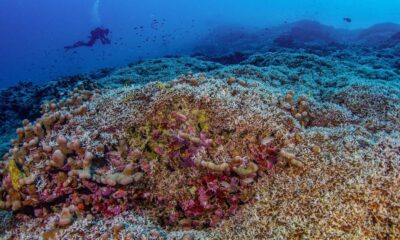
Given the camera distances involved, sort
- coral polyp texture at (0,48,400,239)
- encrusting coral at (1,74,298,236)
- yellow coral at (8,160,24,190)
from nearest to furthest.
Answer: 1. coral polyp texture at (0,48,400,239)
2. encrusting coral at (1,74,298,236)
3. yellow coral at (8,160,24,190)

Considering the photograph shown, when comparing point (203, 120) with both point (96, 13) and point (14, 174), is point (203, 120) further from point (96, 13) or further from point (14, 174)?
point (96, 13)

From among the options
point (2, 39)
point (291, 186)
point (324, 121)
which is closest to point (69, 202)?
point (291, 186)

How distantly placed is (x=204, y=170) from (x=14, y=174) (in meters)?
2.56

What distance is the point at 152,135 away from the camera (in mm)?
3871

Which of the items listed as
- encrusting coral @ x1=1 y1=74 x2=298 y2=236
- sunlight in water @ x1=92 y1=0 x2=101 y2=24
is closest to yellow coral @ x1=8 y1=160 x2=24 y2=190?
encrusting coral @ x1=1 y1=74 x2=298 y2=236

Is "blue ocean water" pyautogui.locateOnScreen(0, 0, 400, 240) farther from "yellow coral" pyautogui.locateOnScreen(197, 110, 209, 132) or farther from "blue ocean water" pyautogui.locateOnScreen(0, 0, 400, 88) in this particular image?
"blue ocean water" pyautogui.locateOnScreen(0, 0, 400, 88)

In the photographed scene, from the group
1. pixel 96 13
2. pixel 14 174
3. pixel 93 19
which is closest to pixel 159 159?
pixel 14 174

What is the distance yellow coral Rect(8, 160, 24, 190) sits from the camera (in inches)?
137

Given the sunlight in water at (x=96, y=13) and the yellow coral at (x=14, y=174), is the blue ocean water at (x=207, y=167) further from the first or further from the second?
the sunlight in water at (x=96, y=13)

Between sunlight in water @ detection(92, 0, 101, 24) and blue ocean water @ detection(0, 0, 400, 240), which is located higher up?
sunlight in water @ detection(92, 0, 101, 24)

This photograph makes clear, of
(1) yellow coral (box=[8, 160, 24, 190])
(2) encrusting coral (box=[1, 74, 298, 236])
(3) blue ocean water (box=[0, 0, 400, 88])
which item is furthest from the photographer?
(3) blue ocean water (box=[0, 0, 400, 88])

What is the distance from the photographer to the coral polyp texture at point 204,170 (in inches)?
110

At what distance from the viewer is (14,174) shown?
11.7 ft

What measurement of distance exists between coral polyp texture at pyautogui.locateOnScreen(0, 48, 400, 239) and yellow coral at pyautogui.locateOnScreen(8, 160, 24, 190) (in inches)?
0.6
